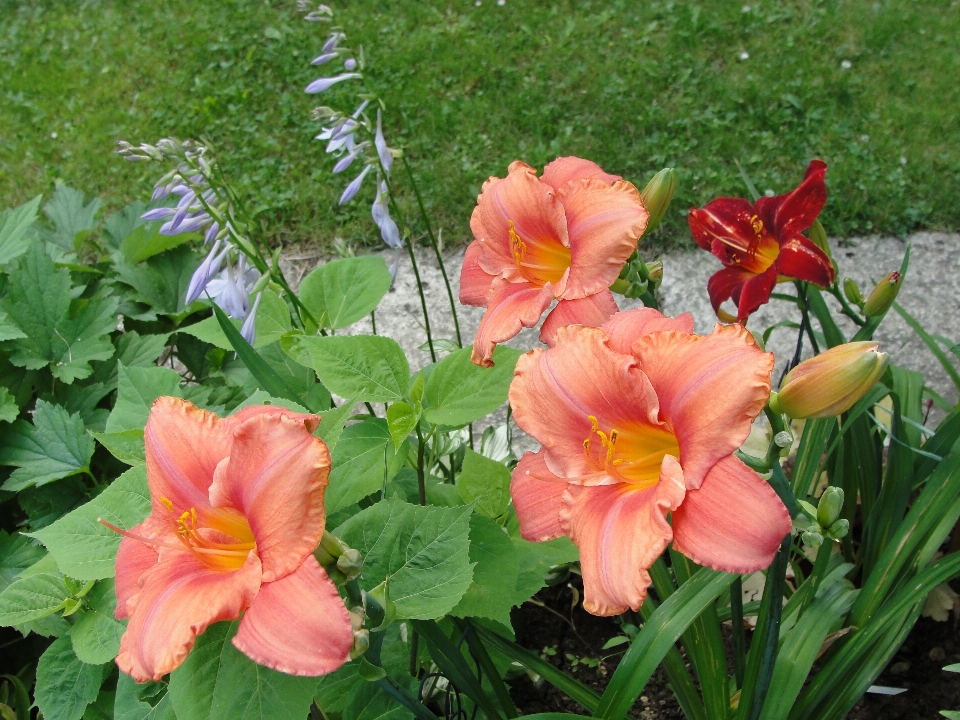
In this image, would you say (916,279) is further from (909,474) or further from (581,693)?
(581,693)

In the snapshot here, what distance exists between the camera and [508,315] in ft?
4.07

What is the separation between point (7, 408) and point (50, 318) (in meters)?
0.29

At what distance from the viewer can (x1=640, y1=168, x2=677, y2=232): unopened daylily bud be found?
1.31m

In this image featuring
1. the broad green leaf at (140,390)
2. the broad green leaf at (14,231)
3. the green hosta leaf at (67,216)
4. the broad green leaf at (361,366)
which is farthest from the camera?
the green hosta leaf at (67,216)

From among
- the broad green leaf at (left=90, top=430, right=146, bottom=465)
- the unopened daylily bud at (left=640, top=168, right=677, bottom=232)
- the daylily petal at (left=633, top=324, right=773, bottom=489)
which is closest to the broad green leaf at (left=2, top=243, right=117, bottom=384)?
the broad green leaf at (left=90, top=430, right=146, bottom=465)

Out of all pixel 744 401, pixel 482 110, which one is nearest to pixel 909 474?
pixel 744 401

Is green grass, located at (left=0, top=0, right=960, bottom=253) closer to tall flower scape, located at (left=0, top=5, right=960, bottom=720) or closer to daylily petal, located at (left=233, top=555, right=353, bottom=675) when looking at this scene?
tall flower scape, located at (left=0, top=5, right=960, bottom=720)

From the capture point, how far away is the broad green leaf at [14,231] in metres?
1.95

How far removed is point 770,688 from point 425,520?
0.65 meters

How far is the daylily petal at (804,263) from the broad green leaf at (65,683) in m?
1.46

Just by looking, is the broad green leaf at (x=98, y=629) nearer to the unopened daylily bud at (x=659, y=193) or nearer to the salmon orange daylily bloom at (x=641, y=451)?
the salmon orange daylily bloom at (x=641, y=451)

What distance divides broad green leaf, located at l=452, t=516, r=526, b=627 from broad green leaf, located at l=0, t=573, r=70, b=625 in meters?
0.72

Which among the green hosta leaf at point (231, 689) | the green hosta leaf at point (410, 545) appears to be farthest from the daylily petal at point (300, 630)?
the green hosta leaf at point (410, 545)

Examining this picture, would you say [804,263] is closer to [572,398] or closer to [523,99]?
[572,398]
